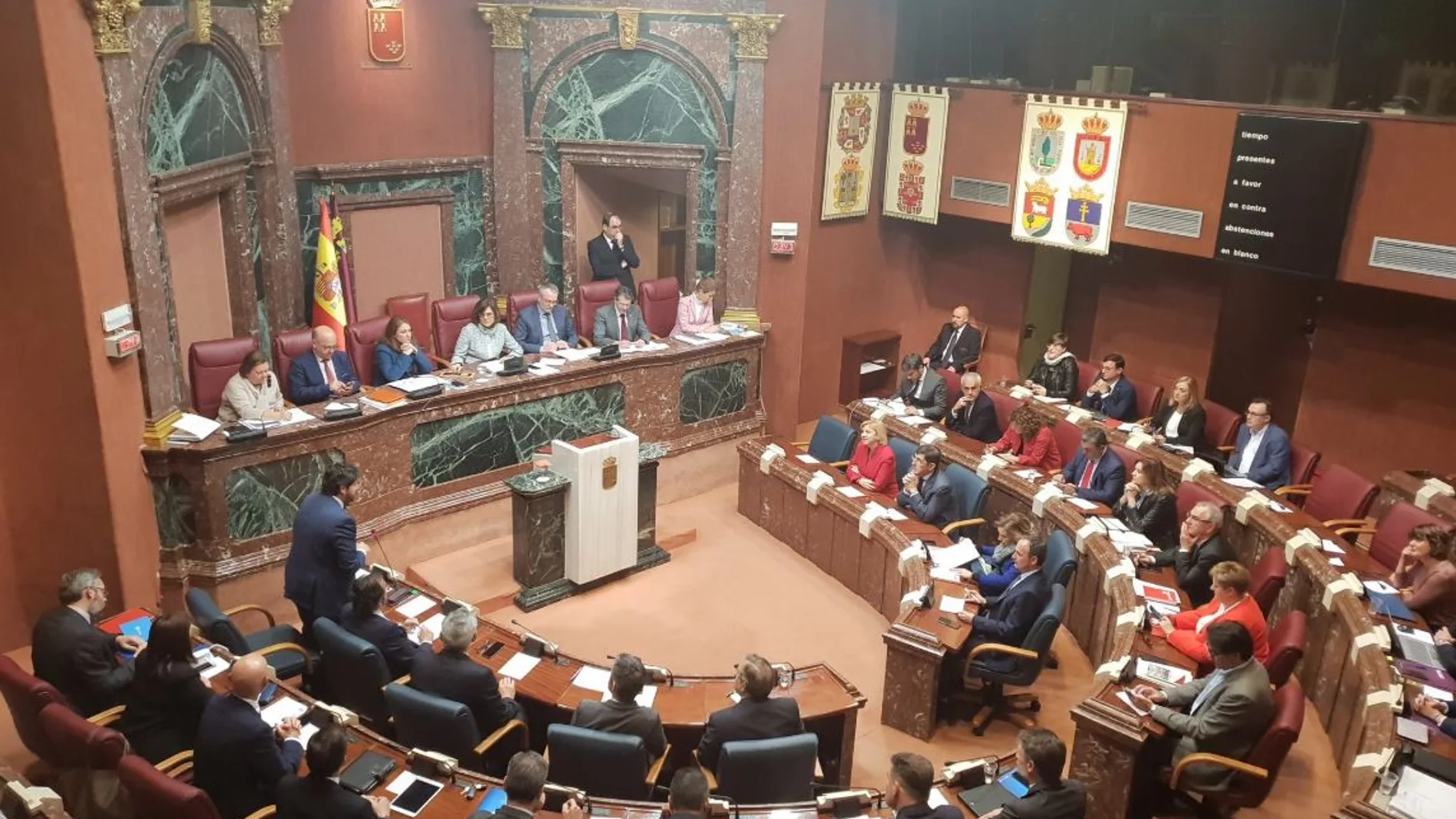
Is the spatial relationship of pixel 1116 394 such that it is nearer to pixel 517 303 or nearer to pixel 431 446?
pixel 517 303

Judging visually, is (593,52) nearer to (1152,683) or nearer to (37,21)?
(37,21)

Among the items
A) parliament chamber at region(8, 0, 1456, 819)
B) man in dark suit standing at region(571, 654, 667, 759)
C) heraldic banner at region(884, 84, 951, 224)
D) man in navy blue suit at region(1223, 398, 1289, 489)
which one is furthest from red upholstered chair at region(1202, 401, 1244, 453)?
man in dark suit standing at region(571, 654, 667, 759)

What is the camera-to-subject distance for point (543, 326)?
9.16m

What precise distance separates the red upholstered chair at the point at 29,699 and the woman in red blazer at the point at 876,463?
5215 mm

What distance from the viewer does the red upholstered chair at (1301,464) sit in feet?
25.8

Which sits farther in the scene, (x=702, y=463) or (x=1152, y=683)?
(x=702, y=463)

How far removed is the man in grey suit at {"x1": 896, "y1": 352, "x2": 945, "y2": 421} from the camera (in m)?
Result: 9.09

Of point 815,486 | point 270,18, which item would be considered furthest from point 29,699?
point 270,18

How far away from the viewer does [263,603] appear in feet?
23.4

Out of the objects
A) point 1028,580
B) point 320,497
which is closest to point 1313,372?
point 1028,580

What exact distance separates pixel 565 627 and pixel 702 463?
8.81 feet

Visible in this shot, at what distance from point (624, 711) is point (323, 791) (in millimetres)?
1283

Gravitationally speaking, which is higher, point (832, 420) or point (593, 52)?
point (593, 52)

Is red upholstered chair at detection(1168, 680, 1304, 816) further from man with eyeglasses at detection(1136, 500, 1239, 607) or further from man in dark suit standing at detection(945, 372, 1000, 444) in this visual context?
man in dark suit standing at detection(945, 372, 1000, 444)
